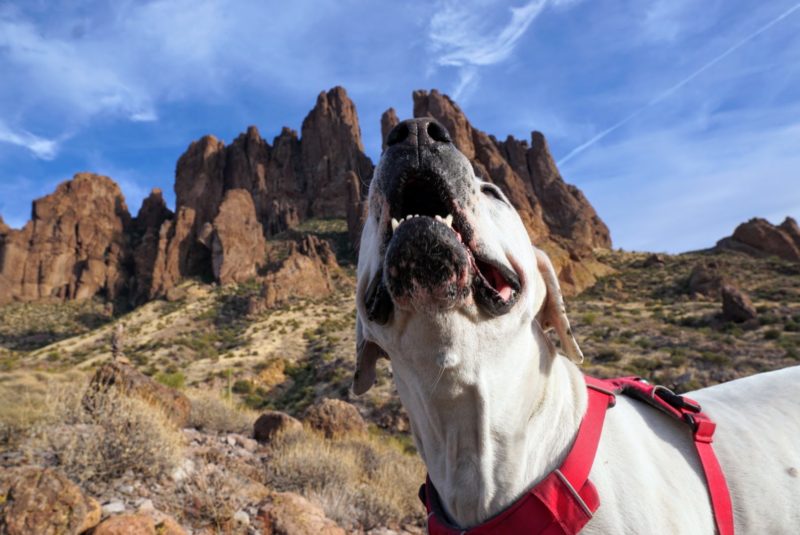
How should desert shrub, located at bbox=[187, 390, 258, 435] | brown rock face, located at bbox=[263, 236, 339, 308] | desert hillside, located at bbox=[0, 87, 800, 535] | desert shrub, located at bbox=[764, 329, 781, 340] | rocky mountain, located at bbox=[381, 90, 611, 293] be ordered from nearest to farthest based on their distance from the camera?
desert hillside, located at bbox=[0, 87, 800, 535] < desert shrub, located at bbox=[187, 390, 258, 435] < desert shrub, located at bbox=[764, 329, 781, 340] < brown rock face, located at bbox=[263, 236, 339, 308] < rocky mountain, located at bbox=[381, 90, 611, 293]

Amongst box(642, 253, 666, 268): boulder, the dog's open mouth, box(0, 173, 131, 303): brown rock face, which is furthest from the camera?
Answer: box(0, 173, 131, 303): brown rock face

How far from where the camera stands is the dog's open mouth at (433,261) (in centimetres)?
164

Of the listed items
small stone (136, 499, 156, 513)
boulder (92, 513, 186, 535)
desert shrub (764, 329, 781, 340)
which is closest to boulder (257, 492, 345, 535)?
boulder (92, 513, 186, 535)

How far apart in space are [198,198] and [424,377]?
328ft

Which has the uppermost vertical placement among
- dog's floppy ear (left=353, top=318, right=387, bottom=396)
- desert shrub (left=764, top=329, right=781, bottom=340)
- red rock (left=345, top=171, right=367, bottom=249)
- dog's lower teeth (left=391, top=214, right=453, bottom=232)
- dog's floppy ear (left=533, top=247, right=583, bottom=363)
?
red rock (left=345, top=171, right=367, bottom=249)

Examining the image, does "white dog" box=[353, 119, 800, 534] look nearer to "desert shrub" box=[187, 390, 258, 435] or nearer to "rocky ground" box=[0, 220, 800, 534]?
"rocky ground" box=[0, 220, 800, 534]

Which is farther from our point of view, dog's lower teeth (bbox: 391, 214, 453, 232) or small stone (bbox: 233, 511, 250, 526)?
small stone (bbox: 233, 511, 250, 526)

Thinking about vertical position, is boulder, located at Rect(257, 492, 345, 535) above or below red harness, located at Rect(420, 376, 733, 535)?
below

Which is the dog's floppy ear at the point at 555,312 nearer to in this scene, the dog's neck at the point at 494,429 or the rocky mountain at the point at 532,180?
the dog's neck at the point at 494,429

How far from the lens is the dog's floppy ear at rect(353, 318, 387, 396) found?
244cm

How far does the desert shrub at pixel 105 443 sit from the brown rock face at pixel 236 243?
5920 centimetres

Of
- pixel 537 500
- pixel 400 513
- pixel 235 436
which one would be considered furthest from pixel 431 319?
pixel 235 436

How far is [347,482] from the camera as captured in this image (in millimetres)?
6105

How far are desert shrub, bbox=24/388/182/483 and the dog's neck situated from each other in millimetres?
4207
